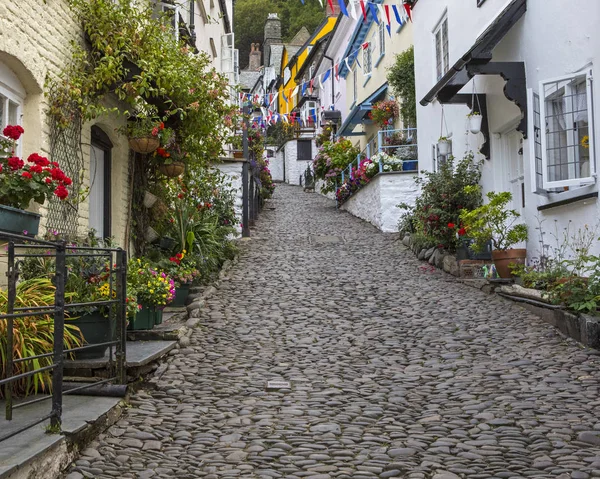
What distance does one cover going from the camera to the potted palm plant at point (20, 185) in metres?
5.61

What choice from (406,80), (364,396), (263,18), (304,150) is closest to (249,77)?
(263,18)

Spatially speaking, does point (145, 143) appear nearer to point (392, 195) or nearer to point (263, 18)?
point (392, 195)

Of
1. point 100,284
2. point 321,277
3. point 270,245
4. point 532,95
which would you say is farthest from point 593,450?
point 270,245

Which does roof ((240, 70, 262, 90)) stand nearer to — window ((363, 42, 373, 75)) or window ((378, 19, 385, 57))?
window ((363, 42, 373, 75))

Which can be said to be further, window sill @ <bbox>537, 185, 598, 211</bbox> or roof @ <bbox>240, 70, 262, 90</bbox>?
roof @ <bbox>240, 70, 262, 90</bbox>

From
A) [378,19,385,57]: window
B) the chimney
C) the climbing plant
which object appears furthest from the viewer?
the chimney

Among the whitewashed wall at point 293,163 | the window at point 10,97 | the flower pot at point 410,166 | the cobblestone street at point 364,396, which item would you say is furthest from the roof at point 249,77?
the window at point 10,97

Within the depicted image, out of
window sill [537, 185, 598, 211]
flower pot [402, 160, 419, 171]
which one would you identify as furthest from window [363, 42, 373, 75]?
window sill [537, 185, 598, 211]

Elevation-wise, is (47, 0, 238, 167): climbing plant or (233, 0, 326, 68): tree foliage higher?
(233, 0, 326, 68): tree foliage

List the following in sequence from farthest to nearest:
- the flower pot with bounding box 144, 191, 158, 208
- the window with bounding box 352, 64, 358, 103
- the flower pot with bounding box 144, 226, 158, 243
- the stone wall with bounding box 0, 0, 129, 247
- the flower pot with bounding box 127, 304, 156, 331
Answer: the window with bounding box 352, 64, 358, 103 < the flower pot with bounding box 144, 226, 158, 243 < the flower pot with bounding box 144, 191, 158, 208 < the flower pot with bounding box 127, 304, 156, 331 < the stone wall with bounding box 0, 0, 129, 247

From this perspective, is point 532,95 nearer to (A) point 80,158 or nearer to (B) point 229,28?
(A) point 80,158

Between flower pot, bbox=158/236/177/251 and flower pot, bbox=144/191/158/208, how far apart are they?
2.09ft

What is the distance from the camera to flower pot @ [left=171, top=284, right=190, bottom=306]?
9.84 m

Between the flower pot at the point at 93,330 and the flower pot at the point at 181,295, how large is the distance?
3809 millimetres
